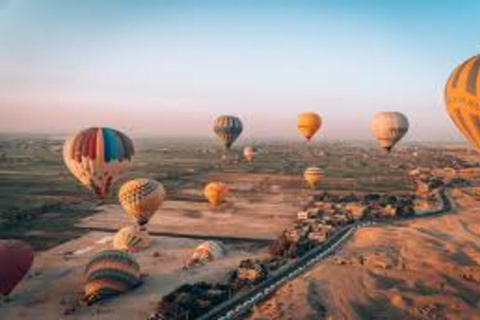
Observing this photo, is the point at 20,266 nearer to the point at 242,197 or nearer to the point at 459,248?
the point at 459,248

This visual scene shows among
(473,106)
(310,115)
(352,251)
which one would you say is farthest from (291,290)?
(310,115)

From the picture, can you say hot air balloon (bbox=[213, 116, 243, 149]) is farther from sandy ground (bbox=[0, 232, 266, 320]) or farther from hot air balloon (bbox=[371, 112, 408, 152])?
sandy ground (bbox=[0, 232, 266, 320])

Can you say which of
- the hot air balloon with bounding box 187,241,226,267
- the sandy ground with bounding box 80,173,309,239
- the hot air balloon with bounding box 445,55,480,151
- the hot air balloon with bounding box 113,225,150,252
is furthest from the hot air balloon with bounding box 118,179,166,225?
the hot air balloon with bounding box 445,55,480,151

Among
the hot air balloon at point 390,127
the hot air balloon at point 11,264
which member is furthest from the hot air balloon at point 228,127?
the hot air balloon at point 11,264

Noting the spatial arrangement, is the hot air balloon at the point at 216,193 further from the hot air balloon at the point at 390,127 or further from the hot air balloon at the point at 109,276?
the hot air balloon at the point at 109,276

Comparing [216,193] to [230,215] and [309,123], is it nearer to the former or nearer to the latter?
[230,215]
